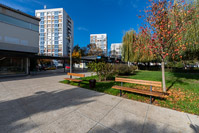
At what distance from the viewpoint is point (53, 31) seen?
49844 mm

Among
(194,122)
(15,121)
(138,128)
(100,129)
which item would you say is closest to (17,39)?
(15,121)

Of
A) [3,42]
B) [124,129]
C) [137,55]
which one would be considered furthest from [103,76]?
[3,42]

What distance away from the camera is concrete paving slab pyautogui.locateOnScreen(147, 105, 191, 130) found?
2.44 meters

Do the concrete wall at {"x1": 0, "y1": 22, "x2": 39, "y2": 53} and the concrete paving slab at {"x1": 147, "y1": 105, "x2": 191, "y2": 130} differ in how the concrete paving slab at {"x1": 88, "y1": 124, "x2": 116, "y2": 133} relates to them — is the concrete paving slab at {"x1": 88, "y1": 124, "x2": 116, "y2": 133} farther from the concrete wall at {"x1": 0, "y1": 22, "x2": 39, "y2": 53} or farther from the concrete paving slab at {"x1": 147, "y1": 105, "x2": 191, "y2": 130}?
the concrete wall at {"x1": 0, "y1": 22, "x2": 39, "y2": 53}

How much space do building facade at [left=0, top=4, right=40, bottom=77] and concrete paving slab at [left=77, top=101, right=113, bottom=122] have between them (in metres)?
14.8

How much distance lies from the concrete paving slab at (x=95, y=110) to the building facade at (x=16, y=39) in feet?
48.6

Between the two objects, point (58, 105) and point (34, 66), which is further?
point (34, 66)

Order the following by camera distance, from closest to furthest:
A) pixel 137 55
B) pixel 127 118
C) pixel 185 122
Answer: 1. pixel 185 122
2. pixel 127 118
3. pixel 137 55

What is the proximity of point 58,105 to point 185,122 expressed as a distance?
14.0 ft

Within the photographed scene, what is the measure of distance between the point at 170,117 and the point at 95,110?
242 centimetres

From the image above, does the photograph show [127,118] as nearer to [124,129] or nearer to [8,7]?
[124,129]

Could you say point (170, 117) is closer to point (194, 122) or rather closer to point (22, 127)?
point (194, 122)

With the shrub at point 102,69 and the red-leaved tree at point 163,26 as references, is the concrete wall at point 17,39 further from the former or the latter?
the red-leaved tree at point 163,26

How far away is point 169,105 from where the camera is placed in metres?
3.53
